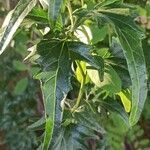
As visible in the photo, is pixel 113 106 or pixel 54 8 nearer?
pixel 54 8

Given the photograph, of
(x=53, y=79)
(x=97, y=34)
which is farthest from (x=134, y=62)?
(x=97, y=34)

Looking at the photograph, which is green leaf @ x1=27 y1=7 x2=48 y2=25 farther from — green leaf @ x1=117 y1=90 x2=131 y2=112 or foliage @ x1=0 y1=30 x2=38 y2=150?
foliage @ x1=0 y1=30 x2=38 y2=150

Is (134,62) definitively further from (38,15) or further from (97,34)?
(97,34)

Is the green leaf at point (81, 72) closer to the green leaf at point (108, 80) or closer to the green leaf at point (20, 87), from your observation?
the green leaf at point (108, 80)

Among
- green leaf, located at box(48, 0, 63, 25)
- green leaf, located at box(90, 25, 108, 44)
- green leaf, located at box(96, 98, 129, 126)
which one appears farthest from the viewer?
green leaf, located at box(90, 25, 108, 44)

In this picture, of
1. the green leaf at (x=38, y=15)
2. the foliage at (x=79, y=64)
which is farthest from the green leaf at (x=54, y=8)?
the green leaf at (x=38, y=15)

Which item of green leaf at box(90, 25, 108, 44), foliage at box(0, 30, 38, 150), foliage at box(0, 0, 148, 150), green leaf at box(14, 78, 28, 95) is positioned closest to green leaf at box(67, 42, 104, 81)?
foliage at box(0, 0, 148, 150)

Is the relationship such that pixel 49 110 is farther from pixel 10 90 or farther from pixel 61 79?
pixel 10 90
